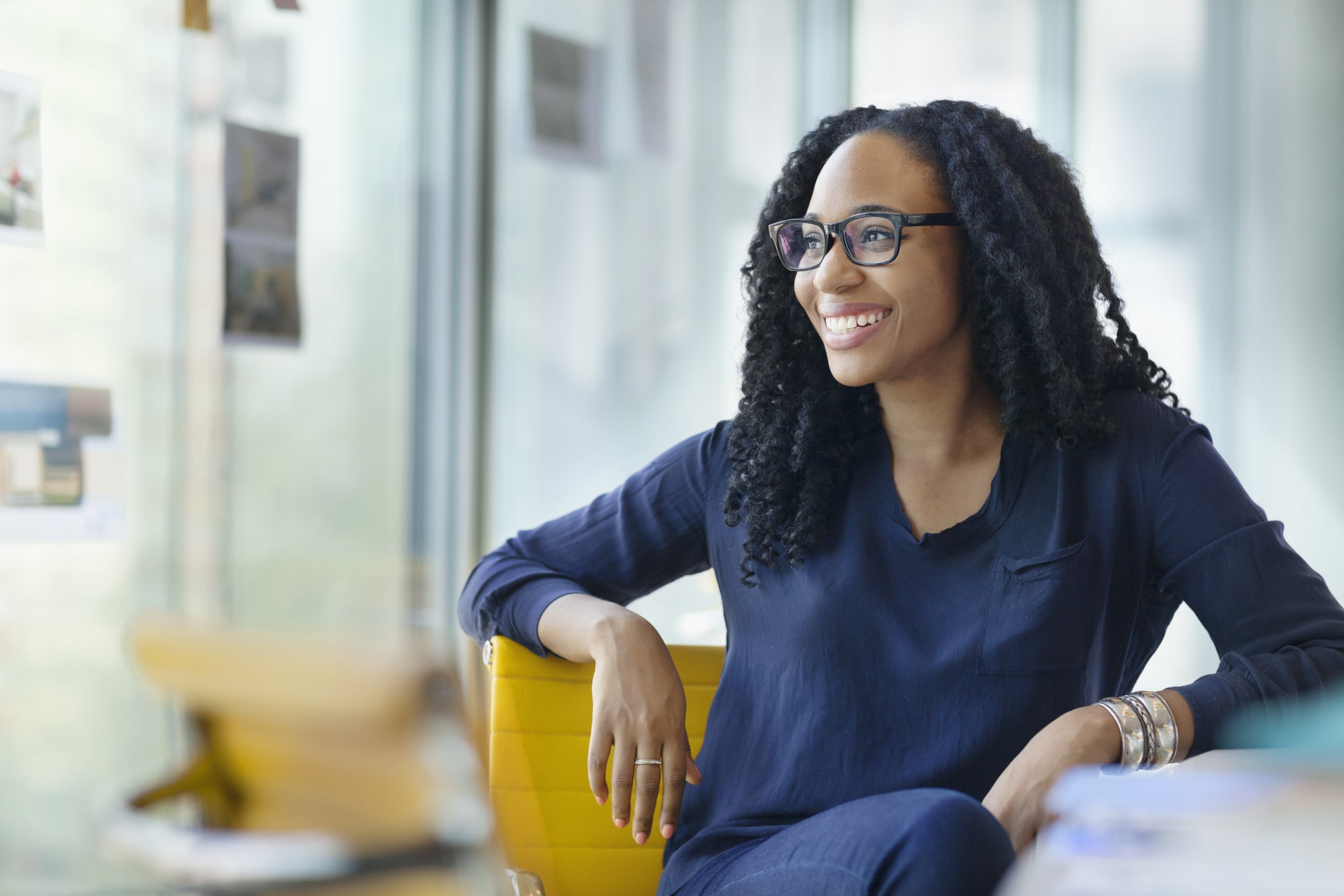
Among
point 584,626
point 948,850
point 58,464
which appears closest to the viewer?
point 948,850

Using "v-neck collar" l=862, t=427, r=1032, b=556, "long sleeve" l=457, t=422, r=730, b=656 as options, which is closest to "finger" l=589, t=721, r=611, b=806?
"long sleeve" l=457, t=422, r=730, b=656

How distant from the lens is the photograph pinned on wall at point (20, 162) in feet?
6.82

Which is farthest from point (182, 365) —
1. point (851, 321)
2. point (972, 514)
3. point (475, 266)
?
point (972, 514)

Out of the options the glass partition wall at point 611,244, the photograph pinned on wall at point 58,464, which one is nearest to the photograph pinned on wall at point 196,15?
the photograph pinned on wall at point 58,464

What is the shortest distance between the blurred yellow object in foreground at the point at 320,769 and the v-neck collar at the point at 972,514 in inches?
26.6

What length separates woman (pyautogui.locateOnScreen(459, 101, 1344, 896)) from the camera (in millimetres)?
1106

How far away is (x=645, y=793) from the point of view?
1.08m

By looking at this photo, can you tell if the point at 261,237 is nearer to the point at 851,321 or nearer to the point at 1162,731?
the point at 851,321

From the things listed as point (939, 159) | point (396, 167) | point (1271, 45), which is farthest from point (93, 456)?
point (1271, 45)

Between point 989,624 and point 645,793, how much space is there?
0.36 metres

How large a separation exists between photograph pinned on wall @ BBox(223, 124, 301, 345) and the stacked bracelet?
2.17 metres

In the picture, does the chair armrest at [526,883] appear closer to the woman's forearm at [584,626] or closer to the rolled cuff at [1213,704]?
the woman's forearm at [584,626]

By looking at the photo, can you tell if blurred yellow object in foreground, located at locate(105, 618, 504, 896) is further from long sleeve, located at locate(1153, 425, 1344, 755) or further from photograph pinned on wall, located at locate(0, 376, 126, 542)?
photograph pinned on wall, located at locate(0, 376, 126, 542)

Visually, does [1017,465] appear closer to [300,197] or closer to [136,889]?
[136,889]
